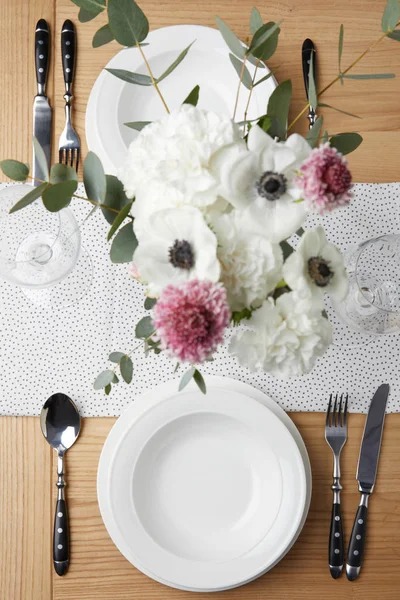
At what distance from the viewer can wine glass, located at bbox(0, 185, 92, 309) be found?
815 mm

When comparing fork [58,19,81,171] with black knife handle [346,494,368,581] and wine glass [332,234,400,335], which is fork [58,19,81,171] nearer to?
wine glass [332,234,400,335]

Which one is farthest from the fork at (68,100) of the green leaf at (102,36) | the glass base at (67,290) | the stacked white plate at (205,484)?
the stacked white plate at (205,484)

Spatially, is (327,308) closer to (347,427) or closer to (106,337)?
(347,427)

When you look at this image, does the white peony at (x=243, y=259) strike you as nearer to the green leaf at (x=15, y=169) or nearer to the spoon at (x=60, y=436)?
the green leaf at (x=15, y=169)

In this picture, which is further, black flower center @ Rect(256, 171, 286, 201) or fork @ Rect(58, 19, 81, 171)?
fork @ Rect(58, 19, 81, 171)

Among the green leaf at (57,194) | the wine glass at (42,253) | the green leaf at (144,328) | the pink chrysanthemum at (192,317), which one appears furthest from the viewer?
the wine glass at (42,253)

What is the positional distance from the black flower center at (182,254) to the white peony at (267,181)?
0.17 ft

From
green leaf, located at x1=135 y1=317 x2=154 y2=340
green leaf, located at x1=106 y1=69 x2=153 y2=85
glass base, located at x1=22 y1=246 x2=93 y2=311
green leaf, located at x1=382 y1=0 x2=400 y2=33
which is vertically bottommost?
green leaf, located at x1=135 y1=317 x2=154 y2=340

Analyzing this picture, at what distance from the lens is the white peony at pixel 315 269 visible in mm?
501

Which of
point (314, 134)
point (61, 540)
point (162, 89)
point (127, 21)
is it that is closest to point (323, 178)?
point (314, 134)

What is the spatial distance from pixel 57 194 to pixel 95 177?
0.15 feet

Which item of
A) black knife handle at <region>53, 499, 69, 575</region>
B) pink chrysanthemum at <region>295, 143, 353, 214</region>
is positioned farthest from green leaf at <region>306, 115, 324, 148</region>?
black knife handle at <region>53, 499, 69, 575</region>

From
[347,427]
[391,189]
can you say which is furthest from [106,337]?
[391,189]

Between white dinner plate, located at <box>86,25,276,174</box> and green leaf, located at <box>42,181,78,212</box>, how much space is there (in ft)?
0.94
